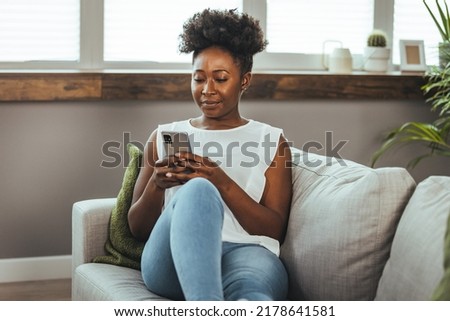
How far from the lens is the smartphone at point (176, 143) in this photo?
235 cm

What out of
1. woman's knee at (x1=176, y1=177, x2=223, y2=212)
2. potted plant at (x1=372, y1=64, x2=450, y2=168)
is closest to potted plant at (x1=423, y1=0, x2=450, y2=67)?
potted plant at (x1=372, y1=64, x2=450, y2=168)

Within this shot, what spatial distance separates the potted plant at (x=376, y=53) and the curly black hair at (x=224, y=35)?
1635 mm

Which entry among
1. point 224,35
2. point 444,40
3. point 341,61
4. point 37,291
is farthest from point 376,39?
point 37,291

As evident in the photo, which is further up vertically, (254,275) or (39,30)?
(39,30)

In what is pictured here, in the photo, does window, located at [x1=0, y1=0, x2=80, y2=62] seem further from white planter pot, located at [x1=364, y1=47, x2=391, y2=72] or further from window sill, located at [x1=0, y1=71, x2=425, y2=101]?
white planter pot, located at [x1=364, y1=47, x2=391, y2=72]

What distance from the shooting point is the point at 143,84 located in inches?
143

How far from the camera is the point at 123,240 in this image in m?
2.56

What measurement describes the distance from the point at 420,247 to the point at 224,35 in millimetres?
953

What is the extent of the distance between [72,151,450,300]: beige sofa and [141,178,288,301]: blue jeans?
0.08 meters

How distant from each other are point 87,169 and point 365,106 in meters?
1.36

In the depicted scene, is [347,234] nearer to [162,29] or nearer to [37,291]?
[37,291]

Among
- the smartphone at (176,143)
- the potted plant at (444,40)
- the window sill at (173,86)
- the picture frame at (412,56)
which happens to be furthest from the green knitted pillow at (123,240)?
the picture frame at (412,56)
